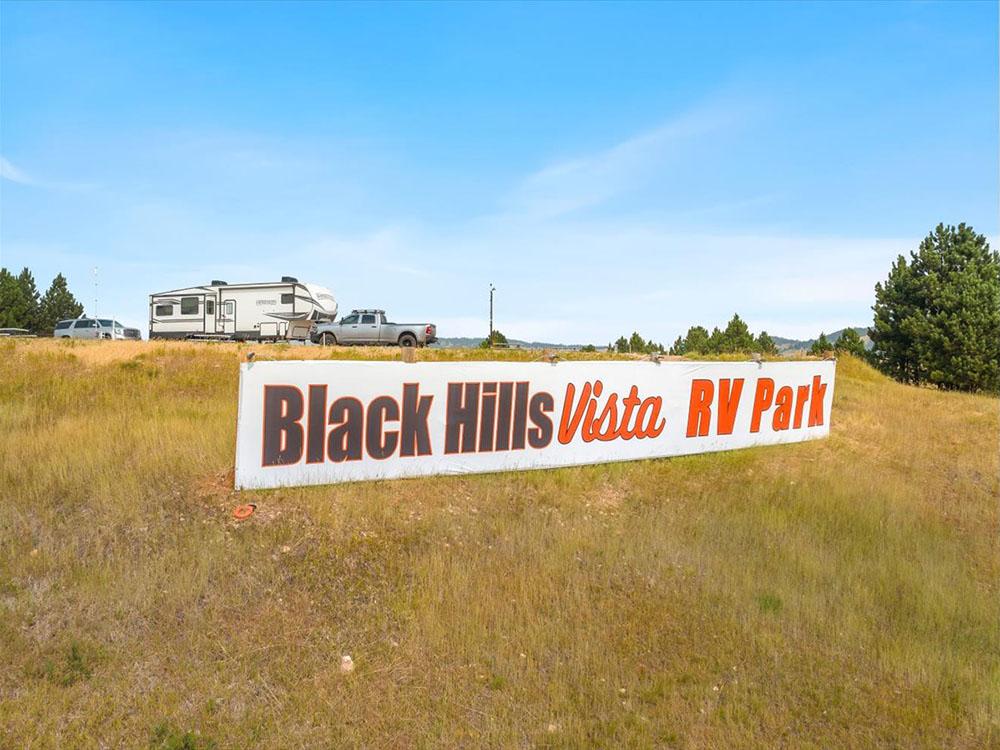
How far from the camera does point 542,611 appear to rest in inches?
195

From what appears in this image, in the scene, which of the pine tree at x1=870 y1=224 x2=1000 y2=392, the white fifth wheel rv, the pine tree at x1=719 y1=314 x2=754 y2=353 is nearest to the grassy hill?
the white fifth wheel rv

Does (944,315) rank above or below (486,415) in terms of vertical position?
above

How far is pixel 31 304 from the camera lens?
67.4 meters

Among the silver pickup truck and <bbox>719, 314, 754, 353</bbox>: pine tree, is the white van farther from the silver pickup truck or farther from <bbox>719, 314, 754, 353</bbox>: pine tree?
<bbox>719, 314, 754, 353</bbox>: pine tree

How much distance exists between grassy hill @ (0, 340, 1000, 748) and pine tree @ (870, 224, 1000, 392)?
2912 centimetres

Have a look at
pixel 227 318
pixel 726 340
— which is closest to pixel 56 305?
pixel 227 318

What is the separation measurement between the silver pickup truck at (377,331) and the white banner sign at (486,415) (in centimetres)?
1695

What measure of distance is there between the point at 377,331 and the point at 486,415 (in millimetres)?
18792

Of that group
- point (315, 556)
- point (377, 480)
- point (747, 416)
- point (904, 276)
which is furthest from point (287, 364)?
point (904, 276)

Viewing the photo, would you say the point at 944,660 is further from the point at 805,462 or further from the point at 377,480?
the point at 805,462

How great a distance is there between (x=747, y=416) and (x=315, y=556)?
8.87 m

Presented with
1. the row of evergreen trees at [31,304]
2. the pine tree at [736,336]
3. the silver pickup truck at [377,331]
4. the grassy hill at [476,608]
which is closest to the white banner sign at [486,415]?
the grassy hill at [476,608]

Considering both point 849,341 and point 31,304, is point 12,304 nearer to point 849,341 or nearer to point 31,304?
point 31,304

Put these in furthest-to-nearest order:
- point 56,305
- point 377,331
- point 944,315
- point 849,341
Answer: point 56,305 → point 849,341 → point 944,315 → point 377,331
